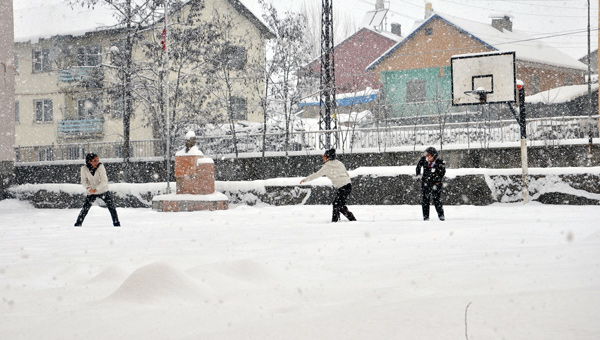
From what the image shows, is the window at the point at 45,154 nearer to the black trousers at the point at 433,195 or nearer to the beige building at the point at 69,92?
the beige building at the point at 69,92

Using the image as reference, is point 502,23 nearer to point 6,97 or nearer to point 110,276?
point 6,97

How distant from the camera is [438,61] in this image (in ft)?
121

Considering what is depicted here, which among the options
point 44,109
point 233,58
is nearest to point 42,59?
point 44,109

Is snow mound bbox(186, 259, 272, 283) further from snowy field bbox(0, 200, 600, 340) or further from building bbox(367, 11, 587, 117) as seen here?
building bbox(367, 11, 587, 117)

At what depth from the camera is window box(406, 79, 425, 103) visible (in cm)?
3694

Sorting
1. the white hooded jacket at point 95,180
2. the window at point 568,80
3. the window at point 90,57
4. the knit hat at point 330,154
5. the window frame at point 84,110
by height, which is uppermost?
the window at point 90,57

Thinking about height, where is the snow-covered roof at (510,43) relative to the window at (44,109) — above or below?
above

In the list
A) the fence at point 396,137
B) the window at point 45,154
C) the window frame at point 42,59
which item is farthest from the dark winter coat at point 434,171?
the window frame at point 42,59

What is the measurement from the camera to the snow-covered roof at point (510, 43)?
36.2m

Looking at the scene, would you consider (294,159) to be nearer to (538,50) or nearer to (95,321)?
(95,321)

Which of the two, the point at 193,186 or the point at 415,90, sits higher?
the point at 415,90

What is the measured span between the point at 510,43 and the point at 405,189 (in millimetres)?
25356

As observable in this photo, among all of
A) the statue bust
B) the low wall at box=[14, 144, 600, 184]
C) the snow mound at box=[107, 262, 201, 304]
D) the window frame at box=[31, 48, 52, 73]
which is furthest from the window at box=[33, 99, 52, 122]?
the snow mound at box=[107, 262, 201, 304]

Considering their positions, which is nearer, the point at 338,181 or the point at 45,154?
the point at 338,181
